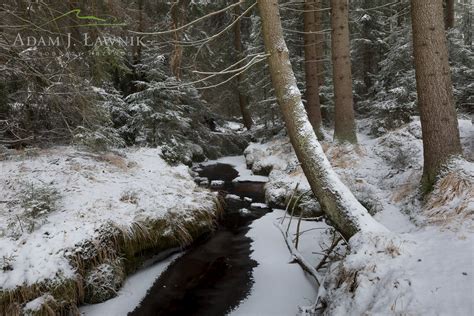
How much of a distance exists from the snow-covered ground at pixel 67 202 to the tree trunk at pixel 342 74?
4101 mm

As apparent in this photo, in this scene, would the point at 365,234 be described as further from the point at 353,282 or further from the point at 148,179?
the point at 148,179

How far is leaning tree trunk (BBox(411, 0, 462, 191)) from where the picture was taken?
13.6 feet

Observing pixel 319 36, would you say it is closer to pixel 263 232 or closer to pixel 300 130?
pixel 263 232

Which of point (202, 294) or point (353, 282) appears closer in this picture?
point (353, 282)

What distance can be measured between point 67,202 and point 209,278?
2.63 m

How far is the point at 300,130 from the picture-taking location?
388 cm

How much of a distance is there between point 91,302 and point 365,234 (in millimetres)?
3582

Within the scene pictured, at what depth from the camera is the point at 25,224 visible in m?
4.36

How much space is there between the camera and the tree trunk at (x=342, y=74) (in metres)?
8.33

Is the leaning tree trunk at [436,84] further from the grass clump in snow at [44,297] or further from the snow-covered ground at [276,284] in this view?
the grass clump in snow at [44,297]

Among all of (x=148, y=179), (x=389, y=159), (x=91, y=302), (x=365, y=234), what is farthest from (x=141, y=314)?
(x=389, y=159)

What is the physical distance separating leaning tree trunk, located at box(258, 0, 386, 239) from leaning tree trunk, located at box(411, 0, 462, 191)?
152cm

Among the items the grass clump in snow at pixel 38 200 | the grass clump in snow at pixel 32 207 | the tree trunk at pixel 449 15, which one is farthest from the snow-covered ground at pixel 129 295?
the tree trunk at pixel 449 15

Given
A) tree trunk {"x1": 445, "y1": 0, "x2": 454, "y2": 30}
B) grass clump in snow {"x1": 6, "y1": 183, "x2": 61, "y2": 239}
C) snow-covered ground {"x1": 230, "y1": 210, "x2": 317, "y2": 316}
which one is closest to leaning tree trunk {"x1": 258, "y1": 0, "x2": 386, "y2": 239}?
snow-covered ground {"x1": 230, "y1": 210, "x2": 317, "y2": 316}
